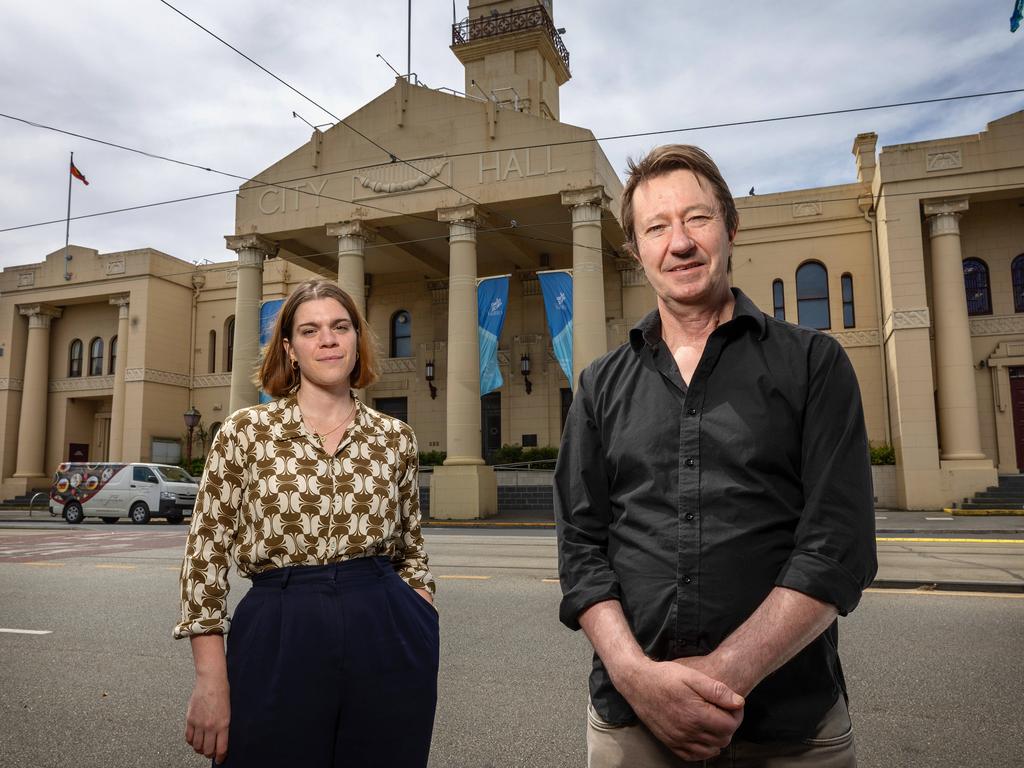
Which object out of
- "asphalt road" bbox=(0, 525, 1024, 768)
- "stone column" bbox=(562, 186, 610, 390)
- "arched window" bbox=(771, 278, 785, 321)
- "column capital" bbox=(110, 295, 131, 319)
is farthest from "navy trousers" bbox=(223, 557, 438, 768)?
"column capital" bbox=(110, 295, 131, 319)

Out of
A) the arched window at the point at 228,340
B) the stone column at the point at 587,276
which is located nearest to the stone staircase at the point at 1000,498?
the stone column at the point at 587,276

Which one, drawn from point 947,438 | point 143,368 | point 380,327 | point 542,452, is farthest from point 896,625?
point 143,368

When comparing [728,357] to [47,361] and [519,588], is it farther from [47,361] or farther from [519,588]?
[47,361]

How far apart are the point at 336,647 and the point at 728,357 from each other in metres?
1.46

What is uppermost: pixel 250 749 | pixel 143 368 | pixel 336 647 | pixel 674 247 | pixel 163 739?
pixel 143 368

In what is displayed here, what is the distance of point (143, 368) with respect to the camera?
34.1 metres

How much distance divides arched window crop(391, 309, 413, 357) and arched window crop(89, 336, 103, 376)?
15.5m

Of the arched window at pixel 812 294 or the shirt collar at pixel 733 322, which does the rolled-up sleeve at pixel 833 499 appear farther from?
the arched window at pixel 812 294

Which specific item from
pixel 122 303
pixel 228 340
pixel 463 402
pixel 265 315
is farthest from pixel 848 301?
pixel 122 303

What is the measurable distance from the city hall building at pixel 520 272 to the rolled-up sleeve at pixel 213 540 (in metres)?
19.5

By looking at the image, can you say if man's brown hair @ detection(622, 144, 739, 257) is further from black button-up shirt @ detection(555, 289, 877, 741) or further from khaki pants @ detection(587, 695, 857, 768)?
khaki pants @ detection(587, 695, 857, 768)

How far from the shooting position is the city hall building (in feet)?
73.7

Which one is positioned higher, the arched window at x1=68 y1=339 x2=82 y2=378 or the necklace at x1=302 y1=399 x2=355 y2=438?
the arched window at x1=68 y1=339 x2=82 y2=378

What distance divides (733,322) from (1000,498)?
22384 mm
